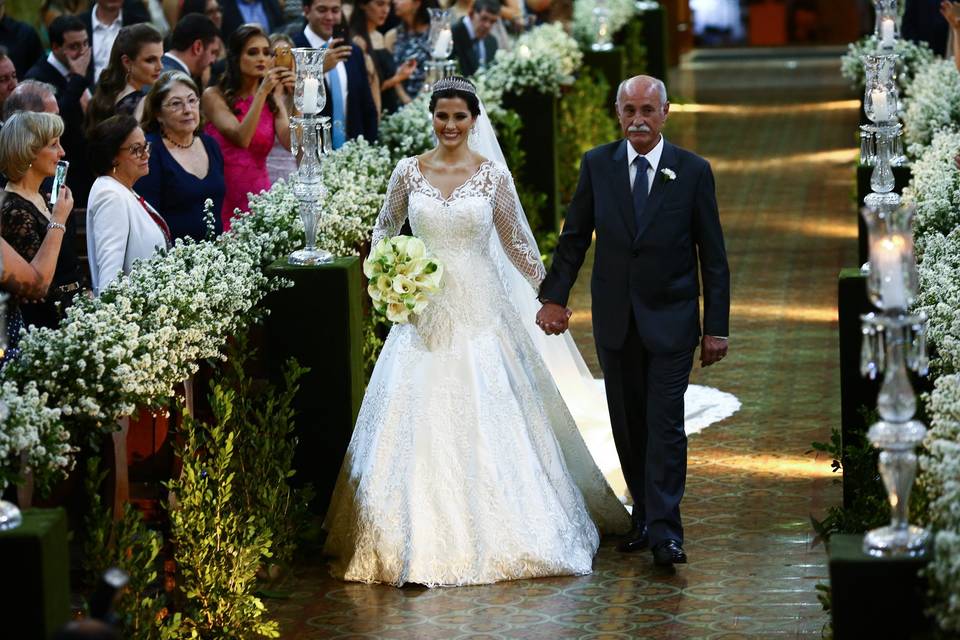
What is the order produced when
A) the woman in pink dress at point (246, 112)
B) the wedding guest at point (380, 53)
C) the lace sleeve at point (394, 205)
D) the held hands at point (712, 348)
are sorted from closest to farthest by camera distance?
the held hands at point (712, 348), the lace sleeve at point (394, 205), the woman in pink dress at point (246, 112), the wedding guest at point (380, 53)

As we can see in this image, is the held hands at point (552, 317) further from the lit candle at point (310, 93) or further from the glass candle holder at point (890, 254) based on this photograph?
the glass candle holder at point (890, 254)

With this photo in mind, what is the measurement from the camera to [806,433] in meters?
8.84

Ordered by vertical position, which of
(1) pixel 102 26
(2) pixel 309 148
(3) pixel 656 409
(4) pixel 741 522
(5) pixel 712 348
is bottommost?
(4) pixel 741 522

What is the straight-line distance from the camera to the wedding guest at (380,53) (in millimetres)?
11539

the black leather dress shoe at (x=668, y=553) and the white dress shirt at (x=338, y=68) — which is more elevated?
the white dress shirt at (x=338, y=68)

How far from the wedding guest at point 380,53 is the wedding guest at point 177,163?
126 inches

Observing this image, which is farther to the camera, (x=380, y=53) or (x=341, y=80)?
(x=380, y=53)

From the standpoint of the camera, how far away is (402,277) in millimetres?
6820

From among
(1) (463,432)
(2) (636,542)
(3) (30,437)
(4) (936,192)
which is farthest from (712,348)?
(3) (30,437)

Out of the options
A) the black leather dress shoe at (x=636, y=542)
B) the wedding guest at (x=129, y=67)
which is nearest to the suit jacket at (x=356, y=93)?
the wedding guest at (x=129, y=67)

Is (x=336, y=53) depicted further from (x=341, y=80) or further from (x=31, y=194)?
(x=31, y=194)

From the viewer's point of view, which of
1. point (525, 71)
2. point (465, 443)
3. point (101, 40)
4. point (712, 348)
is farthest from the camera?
point (525, 71)

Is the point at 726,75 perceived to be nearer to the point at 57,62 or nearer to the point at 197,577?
the point at 57,62

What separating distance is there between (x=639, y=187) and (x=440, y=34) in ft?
15.9
